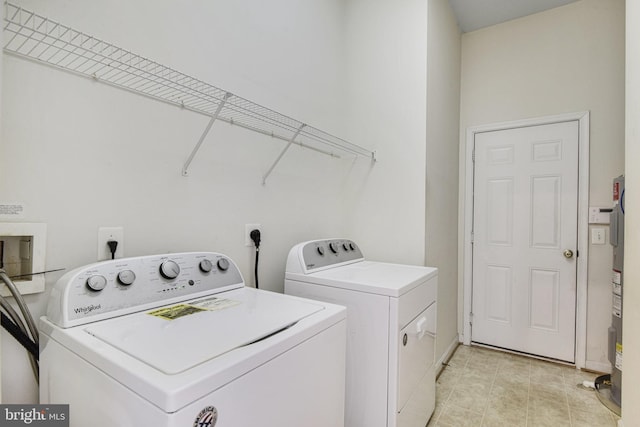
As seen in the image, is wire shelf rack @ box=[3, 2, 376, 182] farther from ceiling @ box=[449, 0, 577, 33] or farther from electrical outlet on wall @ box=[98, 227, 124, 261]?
ceiling @ box=[449, 0, 577, 33]

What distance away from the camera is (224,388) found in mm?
648

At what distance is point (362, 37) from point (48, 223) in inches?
90.7

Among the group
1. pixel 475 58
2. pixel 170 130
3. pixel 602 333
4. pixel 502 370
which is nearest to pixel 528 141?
pixel 475 58

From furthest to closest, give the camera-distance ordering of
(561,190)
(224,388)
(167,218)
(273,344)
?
(561,190) < (167,218) < (273,344) < (224,388)

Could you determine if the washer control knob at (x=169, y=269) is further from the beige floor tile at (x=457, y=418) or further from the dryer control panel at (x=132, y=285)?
the beige floor tile at (x=457, y=418)

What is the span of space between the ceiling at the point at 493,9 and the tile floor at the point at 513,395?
9.92ft

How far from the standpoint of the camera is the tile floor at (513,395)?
191 cm

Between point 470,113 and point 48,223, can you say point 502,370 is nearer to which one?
point 470,113

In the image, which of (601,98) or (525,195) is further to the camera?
(525,195)

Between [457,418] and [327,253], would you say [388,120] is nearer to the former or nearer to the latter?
[327,253]

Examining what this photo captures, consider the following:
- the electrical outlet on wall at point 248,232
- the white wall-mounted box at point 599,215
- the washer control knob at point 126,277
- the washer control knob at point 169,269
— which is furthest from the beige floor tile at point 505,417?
the washer control knob at point 126,277

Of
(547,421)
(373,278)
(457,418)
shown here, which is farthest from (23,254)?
(547,421)

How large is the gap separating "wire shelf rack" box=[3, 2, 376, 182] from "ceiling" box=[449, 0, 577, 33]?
2.11m

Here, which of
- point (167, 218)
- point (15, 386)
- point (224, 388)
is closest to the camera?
point (224, 388)
